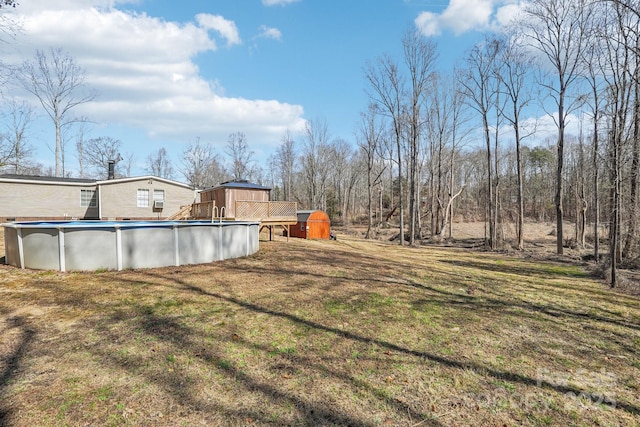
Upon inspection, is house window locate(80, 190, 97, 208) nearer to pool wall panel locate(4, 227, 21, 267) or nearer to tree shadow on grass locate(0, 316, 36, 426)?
pool wall panel locate(4, 227, 21, 267)

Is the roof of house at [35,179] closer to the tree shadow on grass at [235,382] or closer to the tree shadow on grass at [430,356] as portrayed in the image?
the tree shadow on grass at [430,356]

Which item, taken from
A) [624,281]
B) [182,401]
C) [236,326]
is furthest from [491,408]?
[624,281]

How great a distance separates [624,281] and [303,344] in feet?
31.9

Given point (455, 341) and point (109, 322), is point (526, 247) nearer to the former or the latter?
point (455, 341)

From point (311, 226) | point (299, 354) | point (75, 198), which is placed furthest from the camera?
point (311, 226)

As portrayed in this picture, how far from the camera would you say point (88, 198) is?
65.9 ft

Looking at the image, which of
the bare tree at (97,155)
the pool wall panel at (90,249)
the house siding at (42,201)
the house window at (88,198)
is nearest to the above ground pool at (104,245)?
the pool wall panel at (90,249)

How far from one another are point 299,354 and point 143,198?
68.1 ft

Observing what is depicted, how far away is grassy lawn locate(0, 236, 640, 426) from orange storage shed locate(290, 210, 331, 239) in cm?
1306

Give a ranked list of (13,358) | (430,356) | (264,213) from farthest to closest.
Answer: (264,213), (430,356), (13,358)

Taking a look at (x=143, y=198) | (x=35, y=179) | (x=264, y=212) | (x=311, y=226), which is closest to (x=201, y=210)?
(x=264, y=212)

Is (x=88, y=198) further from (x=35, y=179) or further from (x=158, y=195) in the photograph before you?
(x=158, y=195)

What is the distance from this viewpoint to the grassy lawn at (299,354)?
9.05ft

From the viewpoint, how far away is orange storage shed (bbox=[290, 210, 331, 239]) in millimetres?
19938
